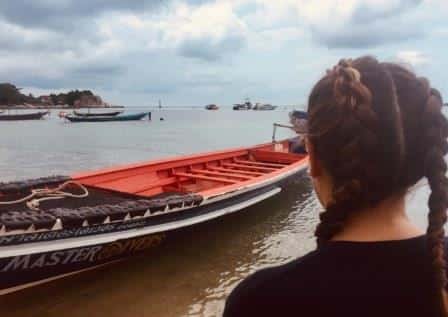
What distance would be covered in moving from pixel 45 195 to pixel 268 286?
15.3 feet

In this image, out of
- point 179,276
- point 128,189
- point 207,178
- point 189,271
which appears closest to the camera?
point 179,276

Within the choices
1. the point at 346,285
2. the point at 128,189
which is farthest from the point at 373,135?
the point at 128,189

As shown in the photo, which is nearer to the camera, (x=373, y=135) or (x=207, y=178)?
(x=373, y=135)

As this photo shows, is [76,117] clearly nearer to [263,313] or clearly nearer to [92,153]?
[92,153]

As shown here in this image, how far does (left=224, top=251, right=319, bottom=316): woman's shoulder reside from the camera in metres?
0.82

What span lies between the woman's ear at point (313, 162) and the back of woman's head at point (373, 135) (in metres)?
0.01

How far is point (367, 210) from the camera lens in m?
0.92

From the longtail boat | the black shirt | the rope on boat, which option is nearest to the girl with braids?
the black shirt

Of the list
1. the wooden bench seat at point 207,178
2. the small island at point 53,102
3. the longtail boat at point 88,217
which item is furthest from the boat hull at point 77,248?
the small island at point 53,102

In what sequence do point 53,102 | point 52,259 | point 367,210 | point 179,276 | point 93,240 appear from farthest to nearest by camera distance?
point 53,102
point 179,276
point 93,240
point 52,259
point 367,210

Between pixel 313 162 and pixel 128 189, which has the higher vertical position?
pixel 313 162

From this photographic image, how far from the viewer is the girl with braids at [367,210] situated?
2.69ft

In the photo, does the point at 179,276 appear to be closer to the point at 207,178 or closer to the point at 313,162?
the point at 207,178

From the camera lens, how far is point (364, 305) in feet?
2.70
